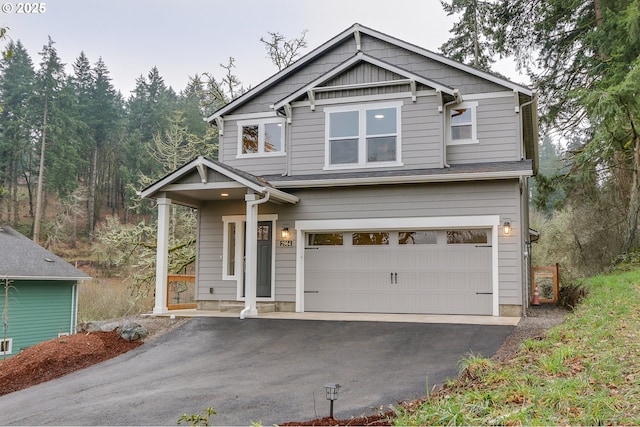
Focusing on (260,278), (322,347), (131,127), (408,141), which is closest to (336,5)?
(408,141)

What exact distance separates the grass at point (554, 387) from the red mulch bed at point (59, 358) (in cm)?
593

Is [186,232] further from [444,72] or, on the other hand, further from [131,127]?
[131,127]

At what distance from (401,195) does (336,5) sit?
11.8 meters

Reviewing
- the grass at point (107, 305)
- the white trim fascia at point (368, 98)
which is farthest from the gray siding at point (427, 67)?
the grass at point (107, 305)

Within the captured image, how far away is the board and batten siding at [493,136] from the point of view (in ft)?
38.4

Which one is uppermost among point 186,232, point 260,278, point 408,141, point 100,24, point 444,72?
point 100,24

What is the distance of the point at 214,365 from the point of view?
7582 mm

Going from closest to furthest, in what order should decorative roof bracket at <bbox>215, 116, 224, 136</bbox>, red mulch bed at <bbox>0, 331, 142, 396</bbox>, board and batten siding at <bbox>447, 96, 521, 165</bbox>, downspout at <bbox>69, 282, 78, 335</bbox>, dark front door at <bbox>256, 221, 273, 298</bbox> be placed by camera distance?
red mulch bed at <bbox>0, 331, 142, 396</bbox> → board and batten siding at <bbox>447, 96, 521, 165</bbox> → dark front door at <bbox>256, 221, 273, 298</bbox> → decorative roof bracket at <bbox>215, 116, 224, 136</bbox> → downspout at <bbox>69, 282, 78, 335</bbox>

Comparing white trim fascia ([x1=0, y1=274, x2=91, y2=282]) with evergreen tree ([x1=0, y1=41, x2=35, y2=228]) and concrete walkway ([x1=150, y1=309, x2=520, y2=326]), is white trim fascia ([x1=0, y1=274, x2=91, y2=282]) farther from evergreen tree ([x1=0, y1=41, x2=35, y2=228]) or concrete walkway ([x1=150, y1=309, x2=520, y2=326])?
evergreen tree ([x1=0, y1=41, x2=35, y2=228])

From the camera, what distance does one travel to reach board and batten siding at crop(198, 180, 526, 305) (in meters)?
10.9

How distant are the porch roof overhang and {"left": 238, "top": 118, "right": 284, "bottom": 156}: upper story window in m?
1.89

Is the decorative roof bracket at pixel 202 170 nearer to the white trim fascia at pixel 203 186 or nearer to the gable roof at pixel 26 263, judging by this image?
the white trim fascia at pixel 203 186

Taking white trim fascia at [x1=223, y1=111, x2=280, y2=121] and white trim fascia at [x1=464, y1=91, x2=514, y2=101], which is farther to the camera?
white trim fascia at [x1=223, y1=111, x2=280, y2=121]

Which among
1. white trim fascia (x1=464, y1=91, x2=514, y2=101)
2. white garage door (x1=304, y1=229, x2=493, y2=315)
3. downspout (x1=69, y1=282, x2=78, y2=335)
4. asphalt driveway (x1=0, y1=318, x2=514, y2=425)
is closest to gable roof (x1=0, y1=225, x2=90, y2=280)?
downspout (x1=69, y1=282, x2=78, y2=335)
